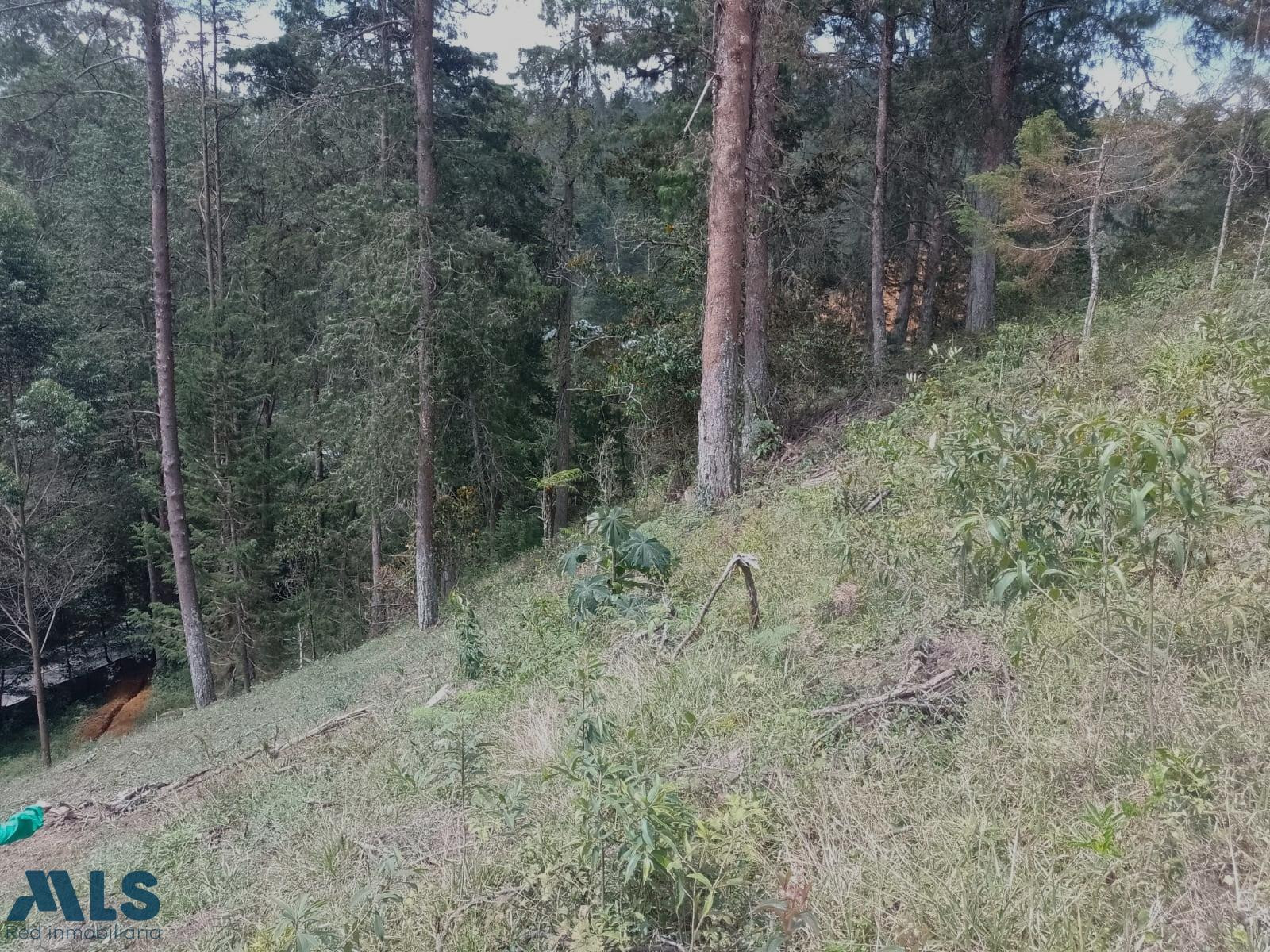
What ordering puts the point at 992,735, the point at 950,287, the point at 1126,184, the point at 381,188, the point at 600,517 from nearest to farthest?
the point at 992,735 < the point at 600,517 < the point at 1126,184 < the point at 381,188 < the point at 950,287

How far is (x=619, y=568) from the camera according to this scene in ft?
18.7

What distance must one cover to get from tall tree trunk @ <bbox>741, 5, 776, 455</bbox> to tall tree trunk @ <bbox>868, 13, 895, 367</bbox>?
2.39 meters

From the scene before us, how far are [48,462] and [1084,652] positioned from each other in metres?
19.5

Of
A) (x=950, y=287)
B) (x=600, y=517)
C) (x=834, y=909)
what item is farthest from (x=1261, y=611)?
(x=950, y=287)

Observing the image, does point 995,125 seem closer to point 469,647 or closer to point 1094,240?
point 1094,240

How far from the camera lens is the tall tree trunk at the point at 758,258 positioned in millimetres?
9109

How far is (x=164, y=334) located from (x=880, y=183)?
11.4 metres

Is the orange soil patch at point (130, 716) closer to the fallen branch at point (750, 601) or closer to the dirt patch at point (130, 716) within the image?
the dirt patch at point (130, 716)

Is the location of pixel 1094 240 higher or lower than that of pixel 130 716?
higher

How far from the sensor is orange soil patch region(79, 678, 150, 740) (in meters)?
18.9

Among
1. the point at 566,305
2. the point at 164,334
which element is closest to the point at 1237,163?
the point at 566,305

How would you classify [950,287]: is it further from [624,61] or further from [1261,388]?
[1261,388]

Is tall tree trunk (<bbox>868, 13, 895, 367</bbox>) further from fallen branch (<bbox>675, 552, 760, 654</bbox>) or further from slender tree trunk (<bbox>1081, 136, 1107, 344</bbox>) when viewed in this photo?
fallen branch (<bbox>675, 552, 760, 654</bbox>)

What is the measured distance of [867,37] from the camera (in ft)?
41.6
